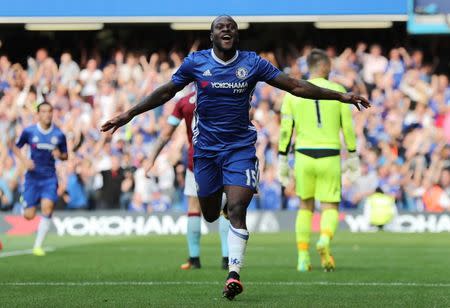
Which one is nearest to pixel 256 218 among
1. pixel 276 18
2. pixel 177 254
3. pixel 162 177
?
pixel 162 177

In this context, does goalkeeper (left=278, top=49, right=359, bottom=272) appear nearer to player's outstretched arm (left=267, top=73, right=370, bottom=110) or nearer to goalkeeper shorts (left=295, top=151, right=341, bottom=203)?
goalkeeper shorts (left=295, top=151, right=341, bottom=203)

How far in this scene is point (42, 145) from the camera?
18156 millimetres

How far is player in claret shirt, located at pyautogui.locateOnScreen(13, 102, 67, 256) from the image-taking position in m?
18.1

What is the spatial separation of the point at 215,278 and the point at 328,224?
1.99 m

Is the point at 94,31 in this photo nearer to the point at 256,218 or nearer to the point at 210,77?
the point at 256,218

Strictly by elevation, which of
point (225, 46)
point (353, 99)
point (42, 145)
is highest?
point (225, 46)

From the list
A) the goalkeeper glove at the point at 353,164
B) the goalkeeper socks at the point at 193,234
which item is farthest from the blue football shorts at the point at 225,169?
the goalkeeper glove at the point at 353,164

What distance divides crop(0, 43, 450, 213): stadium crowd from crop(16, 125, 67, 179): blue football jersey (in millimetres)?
7899

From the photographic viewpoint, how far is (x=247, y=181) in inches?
397

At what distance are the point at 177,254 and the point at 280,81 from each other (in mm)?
7855

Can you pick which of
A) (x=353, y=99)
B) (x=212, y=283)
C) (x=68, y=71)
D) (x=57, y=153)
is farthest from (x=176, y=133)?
Answer: (x=353, y=99)

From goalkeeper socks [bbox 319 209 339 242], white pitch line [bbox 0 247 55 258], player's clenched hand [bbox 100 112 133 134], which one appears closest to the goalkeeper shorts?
goalkeeper socks [bbox 319 209 339 242]

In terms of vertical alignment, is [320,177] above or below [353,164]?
below

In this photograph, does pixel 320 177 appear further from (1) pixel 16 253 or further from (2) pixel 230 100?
(1) pixel 16 253
